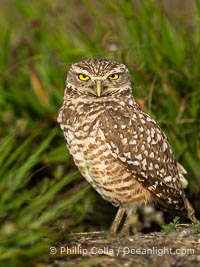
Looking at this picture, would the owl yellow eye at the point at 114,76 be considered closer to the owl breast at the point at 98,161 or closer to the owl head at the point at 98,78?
the owl head at the point at 98,78

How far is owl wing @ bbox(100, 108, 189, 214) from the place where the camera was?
555 cm

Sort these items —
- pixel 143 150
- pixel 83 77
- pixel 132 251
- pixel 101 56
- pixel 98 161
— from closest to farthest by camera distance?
pixel 132 251 → pixel 98 161 → pixel 143 150 → pixel 83 77 → pixel 101 56

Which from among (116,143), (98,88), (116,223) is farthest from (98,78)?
(116,223)

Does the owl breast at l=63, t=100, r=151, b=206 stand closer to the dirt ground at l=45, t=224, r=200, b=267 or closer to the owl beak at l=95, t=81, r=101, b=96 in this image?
the owl beak at l=95, t=81, r=101, b=96

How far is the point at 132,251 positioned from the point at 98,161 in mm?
898

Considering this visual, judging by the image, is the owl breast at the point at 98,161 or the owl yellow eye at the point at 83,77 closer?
the owl breast at the point at 98,161

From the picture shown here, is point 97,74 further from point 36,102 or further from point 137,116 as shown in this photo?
point 36,102

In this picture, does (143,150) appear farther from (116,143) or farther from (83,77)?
(83,77)

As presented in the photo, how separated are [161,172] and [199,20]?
2.23 metres

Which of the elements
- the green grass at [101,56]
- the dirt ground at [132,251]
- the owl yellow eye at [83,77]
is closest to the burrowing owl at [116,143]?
the owl yellow eye at [83,77]

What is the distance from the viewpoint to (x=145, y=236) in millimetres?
5203

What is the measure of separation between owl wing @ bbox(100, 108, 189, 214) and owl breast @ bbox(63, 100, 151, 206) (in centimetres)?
4

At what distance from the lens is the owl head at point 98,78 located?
5.77 m

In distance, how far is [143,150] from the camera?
18.6ft
